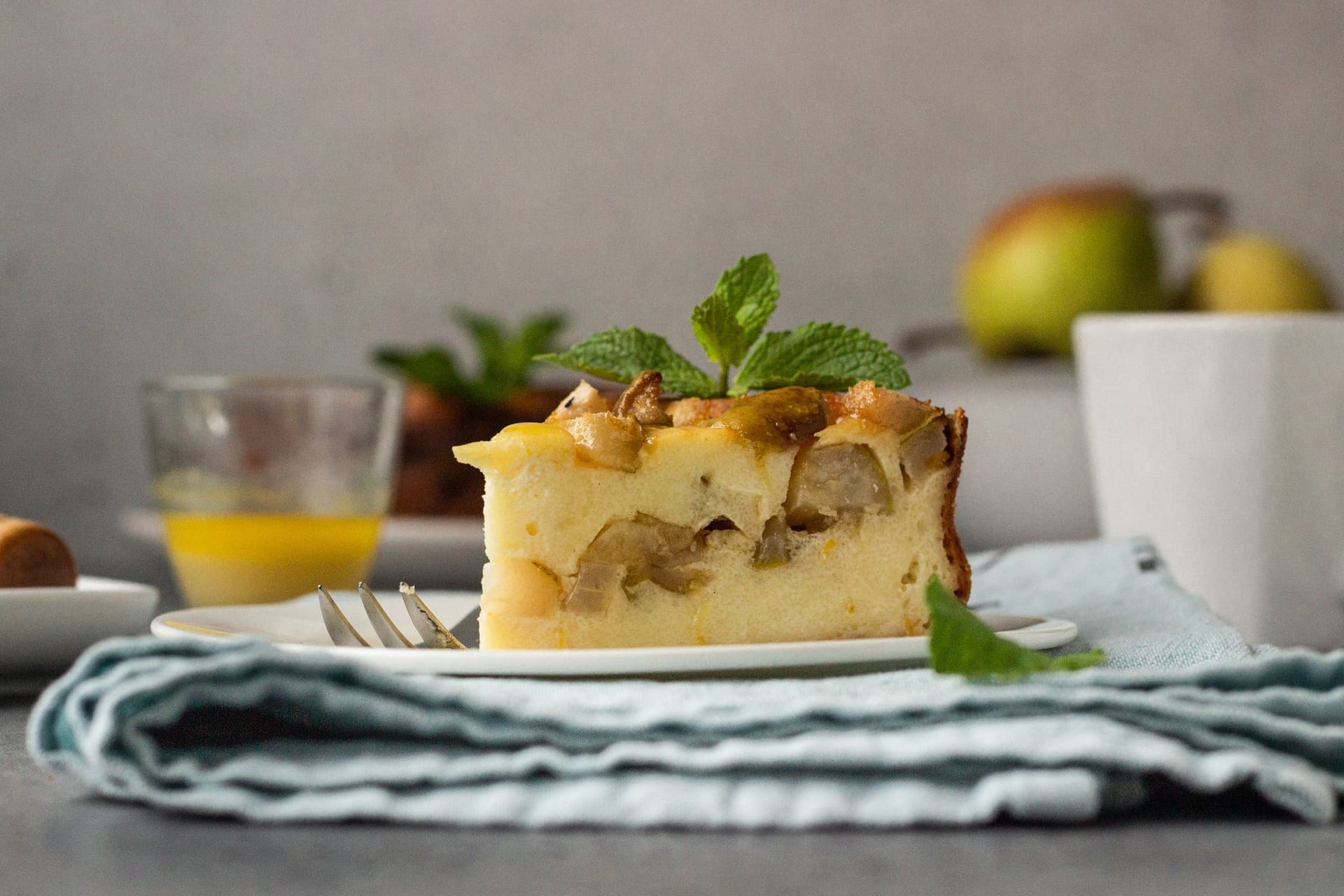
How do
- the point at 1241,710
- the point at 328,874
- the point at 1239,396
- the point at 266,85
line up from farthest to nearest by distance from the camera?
the point at 266,85, the point at 1239,396, the point at 1241,710, the point at 328,874

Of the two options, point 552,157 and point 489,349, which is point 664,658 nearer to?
point 489,349

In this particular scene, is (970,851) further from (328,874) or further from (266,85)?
(266,85)

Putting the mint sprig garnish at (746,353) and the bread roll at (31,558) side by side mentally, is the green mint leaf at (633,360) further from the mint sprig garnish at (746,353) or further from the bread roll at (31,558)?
the bread roll at (31,558)

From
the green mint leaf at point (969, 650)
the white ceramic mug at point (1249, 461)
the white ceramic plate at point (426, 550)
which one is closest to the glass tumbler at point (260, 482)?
the white ceramic plate at point (426, 550)

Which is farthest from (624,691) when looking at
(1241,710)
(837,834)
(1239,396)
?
(1239,396)

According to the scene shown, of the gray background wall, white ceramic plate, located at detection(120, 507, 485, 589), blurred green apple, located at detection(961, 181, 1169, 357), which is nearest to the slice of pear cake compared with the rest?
white ceramic plate, located at detection(120, 507, 485, 589)

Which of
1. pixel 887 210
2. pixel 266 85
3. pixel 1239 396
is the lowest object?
pixel 1239 396

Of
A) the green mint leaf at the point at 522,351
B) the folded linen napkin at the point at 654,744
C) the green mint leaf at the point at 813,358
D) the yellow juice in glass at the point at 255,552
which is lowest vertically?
the yellow juice in glass at the point at 255,552
